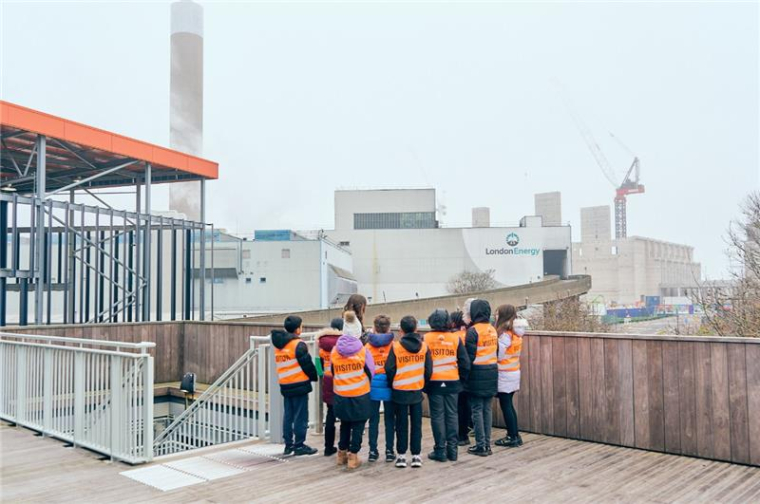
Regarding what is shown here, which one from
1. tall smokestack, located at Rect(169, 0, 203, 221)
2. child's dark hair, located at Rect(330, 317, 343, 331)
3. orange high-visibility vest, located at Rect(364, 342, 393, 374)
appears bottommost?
orange high-visibility vest, located at Rect(364, 342, 393, 374)

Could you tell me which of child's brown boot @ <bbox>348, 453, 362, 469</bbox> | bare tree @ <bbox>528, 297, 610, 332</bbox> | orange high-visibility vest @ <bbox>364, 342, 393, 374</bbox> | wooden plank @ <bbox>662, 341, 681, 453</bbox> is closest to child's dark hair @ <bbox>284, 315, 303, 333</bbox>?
orange high-visibility vest @ <bbox>364, 342, 393, 374</bbox>

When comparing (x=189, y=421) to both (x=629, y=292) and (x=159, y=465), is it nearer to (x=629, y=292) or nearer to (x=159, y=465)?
(x=159, y=465)

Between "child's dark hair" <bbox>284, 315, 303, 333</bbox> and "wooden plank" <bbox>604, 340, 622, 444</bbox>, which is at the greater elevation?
"child's dark hair" <bbox>284, 315, 303, 333</bbox>

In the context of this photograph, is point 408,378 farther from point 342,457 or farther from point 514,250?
point 514,250

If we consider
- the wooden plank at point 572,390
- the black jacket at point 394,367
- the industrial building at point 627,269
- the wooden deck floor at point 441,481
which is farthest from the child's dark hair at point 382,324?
the industrial building at point 627,269

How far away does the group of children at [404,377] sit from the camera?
262 inches

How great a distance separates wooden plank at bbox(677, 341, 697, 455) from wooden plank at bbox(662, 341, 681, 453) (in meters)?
0.04

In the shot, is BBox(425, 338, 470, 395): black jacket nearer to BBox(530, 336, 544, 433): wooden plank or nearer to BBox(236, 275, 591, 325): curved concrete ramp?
BBox(530, 336, 544, 433): wooden plank

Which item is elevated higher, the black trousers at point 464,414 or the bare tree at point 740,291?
the bare tree at point 740,291

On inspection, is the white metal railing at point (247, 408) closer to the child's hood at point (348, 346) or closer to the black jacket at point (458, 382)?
the child's hood at point (348, 346)

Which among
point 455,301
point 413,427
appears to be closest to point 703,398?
point 413,427

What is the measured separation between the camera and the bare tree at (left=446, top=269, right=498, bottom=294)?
228 feet

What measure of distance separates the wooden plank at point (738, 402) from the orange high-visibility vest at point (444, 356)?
2.99 metres

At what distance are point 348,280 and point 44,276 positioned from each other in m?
50.2
